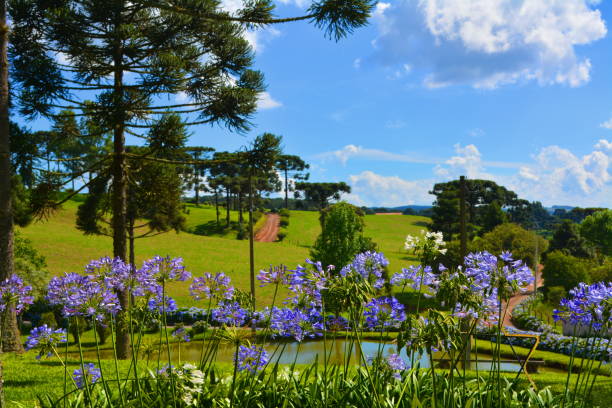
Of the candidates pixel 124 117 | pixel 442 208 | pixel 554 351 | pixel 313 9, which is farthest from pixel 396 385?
pixel 442 208

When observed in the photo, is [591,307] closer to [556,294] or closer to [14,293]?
[14,293]

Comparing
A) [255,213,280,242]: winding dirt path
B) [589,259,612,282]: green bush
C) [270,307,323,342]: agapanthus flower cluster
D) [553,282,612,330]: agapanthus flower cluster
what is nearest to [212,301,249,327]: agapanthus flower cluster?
[270,307,323,342]: agapanthus flower cluster

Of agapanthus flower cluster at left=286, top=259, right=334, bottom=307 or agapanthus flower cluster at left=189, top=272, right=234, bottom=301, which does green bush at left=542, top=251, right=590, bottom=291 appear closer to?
agapanthus flower cluster at left=286, top=259, right=334, bottom=307

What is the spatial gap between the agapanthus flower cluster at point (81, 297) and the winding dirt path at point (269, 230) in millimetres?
58725

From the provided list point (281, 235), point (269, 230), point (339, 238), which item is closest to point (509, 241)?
point (339, 238)

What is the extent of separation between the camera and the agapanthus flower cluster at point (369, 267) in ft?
13.2

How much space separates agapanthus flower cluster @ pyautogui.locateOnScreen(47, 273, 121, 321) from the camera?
154 inches

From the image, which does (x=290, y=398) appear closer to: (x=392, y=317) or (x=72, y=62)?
(x=392, y=317)

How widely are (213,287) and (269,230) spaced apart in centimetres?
Answer: 6523

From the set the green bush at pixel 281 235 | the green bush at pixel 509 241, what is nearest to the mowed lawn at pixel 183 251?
the green bush at pixel 281 235

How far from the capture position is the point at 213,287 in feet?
13.8

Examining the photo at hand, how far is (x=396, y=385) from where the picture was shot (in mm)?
5273

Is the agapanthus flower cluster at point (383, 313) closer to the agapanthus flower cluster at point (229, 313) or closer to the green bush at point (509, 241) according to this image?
the agapanthus flower cluster at point (229, 313)

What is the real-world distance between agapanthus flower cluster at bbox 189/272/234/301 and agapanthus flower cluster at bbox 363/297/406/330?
50.2 inches
